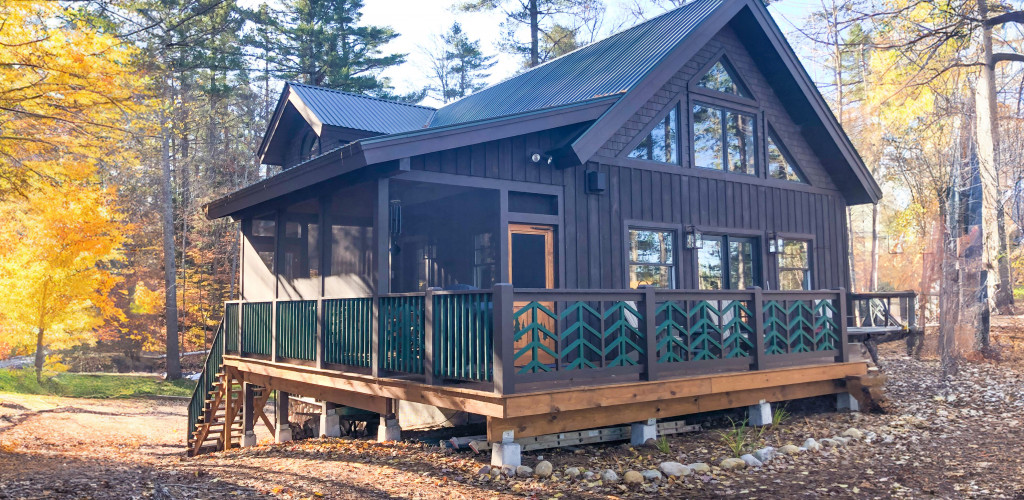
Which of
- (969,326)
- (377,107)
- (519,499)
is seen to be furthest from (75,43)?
(969,326)

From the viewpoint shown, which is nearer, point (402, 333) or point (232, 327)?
point (402, 333)

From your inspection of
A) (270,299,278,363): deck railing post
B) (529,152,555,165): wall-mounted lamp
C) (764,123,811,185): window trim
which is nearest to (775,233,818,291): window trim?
(764,123,811,185): window trim

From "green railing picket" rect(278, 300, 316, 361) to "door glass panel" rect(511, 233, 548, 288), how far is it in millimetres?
2758

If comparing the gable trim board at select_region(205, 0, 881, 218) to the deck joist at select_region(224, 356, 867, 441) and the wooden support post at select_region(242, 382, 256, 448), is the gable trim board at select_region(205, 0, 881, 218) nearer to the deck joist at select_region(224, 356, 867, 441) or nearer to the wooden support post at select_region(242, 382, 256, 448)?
the deck joist at select_region(224, 356, 867, 441)

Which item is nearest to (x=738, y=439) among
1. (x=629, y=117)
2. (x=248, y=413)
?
(x=629, y=117)

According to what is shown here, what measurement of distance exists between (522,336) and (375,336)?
1.67 meters

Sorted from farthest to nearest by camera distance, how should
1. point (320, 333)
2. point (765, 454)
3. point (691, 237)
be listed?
point (691, 237), point (320, 333), point (765, 454)

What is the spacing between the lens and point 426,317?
7.18m

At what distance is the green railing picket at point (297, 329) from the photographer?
945 centimetres

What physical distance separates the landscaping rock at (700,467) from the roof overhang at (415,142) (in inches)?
168

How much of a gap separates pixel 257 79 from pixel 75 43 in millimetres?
21144

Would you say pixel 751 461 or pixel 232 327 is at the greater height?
pixel 232 327

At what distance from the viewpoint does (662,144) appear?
36.4 feet

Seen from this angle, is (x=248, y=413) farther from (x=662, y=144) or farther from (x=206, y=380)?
(x=662, y=144)
